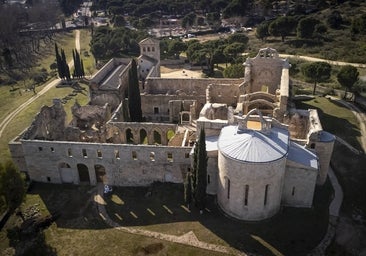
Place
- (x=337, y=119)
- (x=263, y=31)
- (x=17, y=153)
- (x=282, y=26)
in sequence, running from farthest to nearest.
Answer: (x=263, y=31) → (x=282, y=26) → (x=337, y=119) → (x=17, y=153)

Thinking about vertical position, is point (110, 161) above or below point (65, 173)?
above

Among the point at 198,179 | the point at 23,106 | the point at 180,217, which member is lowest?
the point at 180,217

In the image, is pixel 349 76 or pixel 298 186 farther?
pixel 349 76

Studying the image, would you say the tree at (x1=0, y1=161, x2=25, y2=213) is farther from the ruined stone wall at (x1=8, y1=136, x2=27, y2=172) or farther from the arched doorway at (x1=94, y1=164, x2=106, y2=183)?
the arched doorway at (x1=94, y1=164, x2=106, y2=183)

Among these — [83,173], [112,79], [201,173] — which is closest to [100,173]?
[83,173]

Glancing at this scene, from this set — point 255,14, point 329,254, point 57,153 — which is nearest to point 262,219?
point 329,254

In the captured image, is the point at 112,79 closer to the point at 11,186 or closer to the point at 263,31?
the point at 11,186
